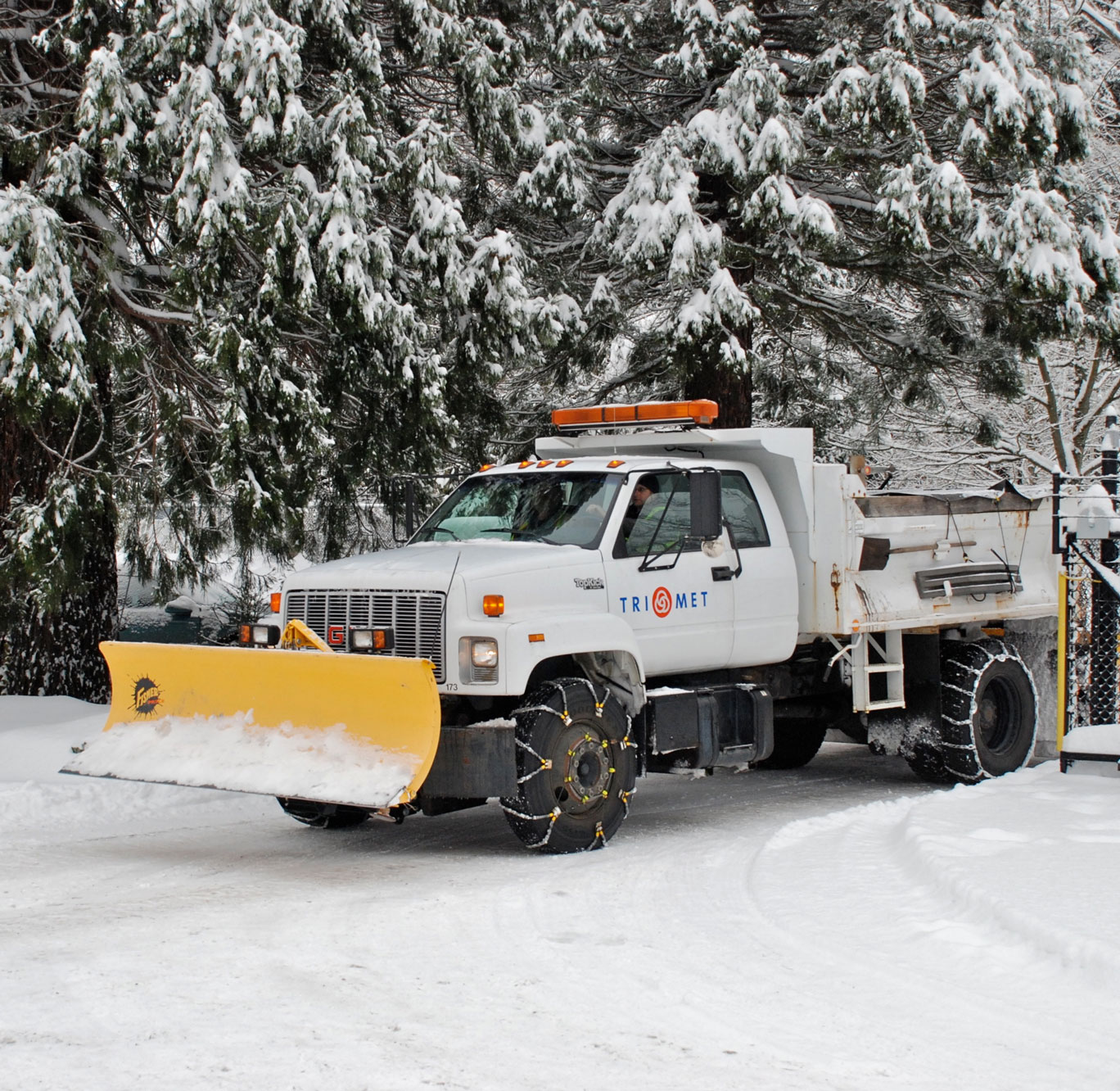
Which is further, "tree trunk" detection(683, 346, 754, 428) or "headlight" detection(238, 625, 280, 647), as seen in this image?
"tree trunk" detection(683, 346, 754, 428)

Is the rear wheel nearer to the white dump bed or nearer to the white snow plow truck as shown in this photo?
the white snow plow truck

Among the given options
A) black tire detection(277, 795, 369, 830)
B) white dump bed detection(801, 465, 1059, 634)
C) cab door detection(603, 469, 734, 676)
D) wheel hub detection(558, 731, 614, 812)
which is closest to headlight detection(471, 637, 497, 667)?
wheel hub detection(558, 731, 614, 812)

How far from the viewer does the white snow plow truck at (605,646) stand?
804 cm

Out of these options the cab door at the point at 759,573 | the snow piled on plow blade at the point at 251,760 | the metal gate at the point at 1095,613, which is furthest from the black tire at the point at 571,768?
the metal gate at the point at 1095,613

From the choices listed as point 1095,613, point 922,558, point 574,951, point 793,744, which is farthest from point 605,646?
point 793,744

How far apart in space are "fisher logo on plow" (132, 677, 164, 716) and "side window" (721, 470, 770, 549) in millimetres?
3839

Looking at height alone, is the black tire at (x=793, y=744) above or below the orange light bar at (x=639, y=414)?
below

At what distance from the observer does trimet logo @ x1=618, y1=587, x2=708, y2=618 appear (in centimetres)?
892

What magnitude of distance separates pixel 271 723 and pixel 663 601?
255 centimetres

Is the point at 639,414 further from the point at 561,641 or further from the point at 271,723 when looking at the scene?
the point at 271,723

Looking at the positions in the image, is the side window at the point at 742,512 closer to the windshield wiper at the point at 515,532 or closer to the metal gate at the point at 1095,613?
the windshield wiper at the point at 515,532

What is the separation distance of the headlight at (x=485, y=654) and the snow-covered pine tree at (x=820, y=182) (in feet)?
18.7

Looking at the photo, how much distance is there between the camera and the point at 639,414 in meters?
10.3

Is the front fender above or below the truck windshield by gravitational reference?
below
